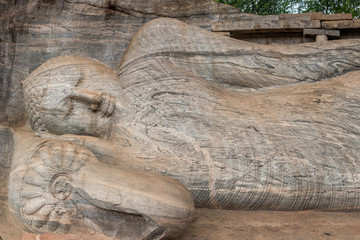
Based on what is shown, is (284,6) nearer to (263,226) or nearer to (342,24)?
(342,24)

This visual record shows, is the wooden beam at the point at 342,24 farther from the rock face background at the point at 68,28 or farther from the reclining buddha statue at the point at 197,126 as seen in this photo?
the rock face background at the point at 68,28

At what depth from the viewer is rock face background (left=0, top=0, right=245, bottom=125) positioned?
4207 millimetres

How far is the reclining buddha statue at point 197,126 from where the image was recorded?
2.70 meters

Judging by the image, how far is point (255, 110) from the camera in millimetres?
3322

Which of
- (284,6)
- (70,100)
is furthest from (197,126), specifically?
(284,6)

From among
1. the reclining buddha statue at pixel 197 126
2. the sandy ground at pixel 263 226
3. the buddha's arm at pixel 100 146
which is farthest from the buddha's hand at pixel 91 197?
the buddha's arm at pixel 100 146

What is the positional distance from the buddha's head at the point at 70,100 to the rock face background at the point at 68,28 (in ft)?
2.58

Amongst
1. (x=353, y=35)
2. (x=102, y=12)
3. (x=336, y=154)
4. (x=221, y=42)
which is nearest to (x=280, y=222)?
(x=336, y=154)

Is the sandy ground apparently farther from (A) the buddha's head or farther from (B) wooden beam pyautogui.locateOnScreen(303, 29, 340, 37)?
(B) wooden beam pyautogui.locateOnScreen(303, 29, 340, 37)

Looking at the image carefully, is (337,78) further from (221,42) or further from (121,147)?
(121,147)

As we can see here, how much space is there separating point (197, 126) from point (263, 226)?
810 mm

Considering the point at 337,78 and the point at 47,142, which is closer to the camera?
the point at 47,142

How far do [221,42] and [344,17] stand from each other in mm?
1594

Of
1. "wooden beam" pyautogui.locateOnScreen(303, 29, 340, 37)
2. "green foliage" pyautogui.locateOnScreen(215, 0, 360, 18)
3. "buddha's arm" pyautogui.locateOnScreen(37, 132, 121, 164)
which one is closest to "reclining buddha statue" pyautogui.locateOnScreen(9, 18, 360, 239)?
"buddha's arm" pyautogui.locateOnScreen(37, 132, 121, 164)
